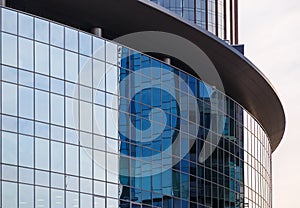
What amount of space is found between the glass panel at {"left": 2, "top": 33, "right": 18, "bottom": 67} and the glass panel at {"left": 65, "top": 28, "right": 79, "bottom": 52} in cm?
372

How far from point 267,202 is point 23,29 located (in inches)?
1217

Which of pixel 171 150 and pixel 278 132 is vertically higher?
pixel 278 132

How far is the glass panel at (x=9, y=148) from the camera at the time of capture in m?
44.9

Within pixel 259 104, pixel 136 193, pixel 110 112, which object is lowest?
pixel 136 193

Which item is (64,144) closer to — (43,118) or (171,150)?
(43,118)

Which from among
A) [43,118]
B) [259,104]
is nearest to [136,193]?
[43,118]

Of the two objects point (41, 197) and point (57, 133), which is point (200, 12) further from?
point (41, 197)

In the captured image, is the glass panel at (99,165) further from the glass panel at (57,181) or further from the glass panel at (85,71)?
the glass panel at (85,71)

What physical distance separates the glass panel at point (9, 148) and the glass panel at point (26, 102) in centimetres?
133

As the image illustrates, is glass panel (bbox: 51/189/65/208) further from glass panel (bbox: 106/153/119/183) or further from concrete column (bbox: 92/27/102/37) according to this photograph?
concrete column (bbox: 92/27/102/37)

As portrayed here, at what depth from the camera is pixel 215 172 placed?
61375 mm

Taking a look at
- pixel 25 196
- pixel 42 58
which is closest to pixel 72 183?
pixel 25 196

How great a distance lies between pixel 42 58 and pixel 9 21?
8.38 feet

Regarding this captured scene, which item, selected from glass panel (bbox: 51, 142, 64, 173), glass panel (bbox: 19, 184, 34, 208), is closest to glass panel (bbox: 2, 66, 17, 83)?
glass panel (bbox: 51, 142, 64, 173)
